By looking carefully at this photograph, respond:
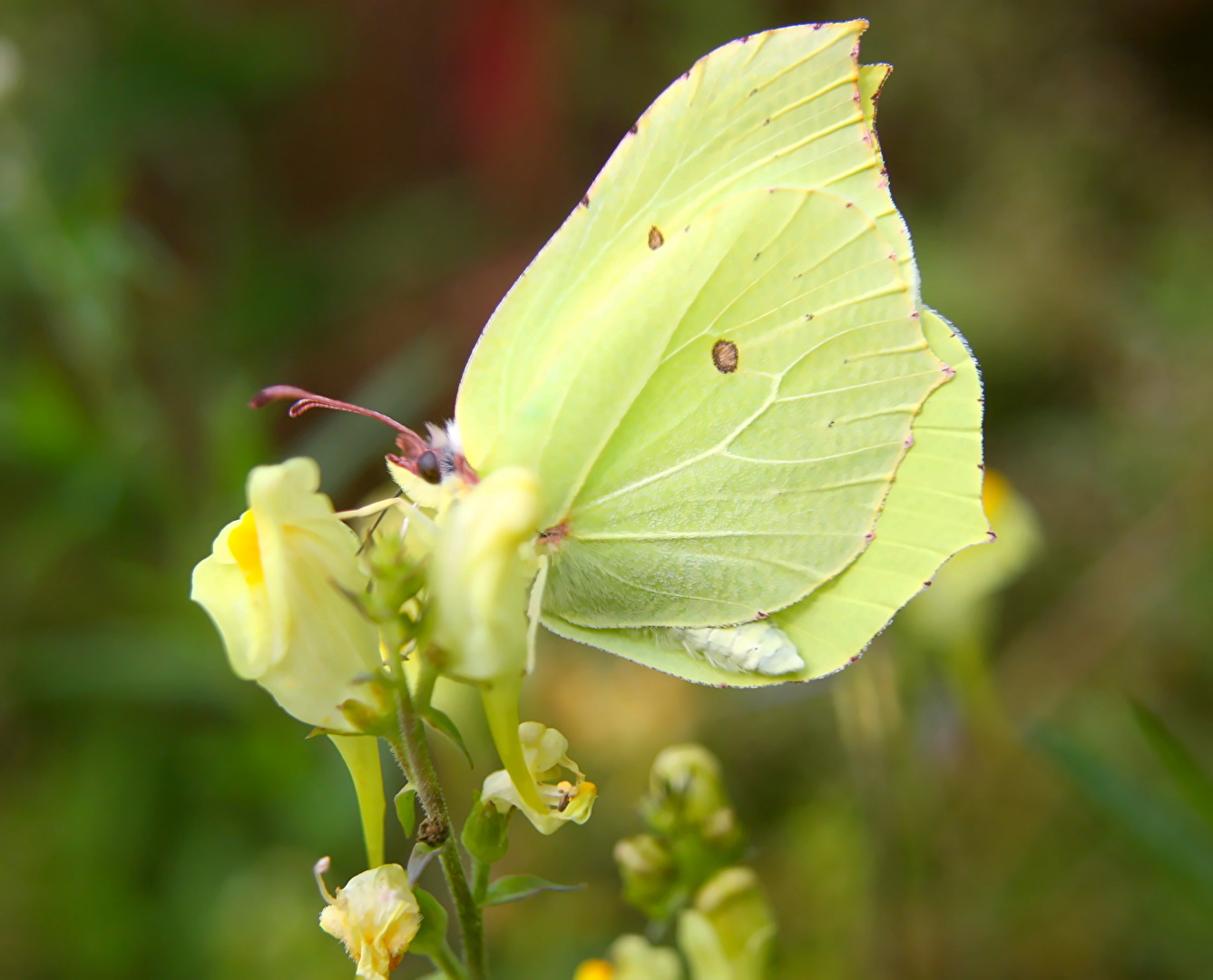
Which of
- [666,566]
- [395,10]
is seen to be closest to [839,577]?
[666,566]

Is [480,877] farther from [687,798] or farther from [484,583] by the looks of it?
[687,798]

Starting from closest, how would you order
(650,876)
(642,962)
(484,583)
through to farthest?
(484,583) < (642,962) < (650,876)

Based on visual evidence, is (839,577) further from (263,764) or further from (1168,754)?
(263,764)

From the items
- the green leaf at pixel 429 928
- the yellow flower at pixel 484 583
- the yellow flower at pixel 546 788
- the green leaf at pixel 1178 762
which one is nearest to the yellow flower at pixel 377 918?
the green leaf at pixel 429 928

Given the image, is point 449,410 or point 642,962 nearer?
point 642,962

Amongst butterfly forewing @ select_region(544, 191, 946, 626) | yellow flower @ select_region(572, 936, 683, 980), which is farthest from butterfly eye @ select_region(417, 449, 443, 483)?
yellow flower @ select_region(572, 936, 683, 980)

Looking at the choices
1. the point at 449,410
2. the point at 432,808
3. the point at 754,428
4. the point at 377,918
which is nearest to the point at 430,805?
the point at 432,808
